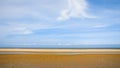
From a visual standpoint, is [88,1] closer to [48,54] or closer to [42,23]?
[42,23]

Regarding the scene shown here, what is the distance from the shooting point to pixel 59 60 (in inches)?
49.6

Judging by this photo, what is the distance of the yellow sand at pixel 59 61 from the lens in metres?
1.25

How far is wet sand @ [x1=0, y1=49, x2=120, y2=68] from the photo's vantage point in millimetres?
1247

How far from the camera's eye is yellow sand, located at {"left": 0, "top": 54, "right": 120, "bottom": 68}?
4.09ft

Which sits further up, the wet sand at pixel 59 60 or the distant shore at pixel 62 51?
the distant shore at pixel 62 51

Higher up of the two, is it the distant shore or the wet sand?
the distant shore

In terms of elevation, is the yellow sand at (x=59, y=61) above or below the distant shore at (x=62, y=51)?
below

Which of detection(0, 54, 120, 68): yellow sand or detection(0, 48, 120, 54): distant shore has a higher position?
detection(0, 48, 120, 54): distant shore

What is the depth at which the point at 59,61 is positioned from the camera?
1.26 meters

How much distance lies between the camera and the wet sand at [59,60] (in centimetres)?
125

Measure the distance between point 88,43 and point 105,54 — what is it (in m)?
0.19

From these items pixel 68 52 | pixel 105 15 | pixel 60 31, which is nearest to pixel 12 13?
pixel 60 31

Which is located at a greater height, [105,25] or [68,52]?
[105,25]

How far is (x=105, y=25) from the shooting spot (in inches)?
48.0
